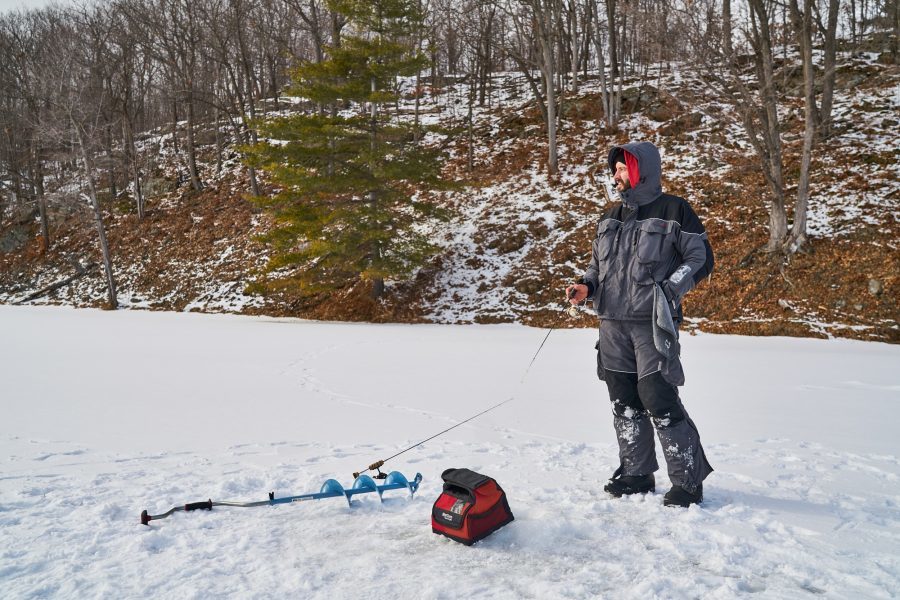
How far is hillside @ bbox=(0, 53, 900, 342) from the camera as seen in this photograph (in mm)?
11586

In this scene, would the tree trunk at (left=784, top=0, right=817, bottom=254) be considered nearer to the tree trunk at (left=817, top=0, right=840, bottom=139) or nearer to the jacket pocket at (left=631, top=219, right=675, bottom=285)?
the tree trunk at (left=817, top=0, right=840, bottom=139)

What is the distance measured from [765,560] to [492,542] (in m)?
1.25

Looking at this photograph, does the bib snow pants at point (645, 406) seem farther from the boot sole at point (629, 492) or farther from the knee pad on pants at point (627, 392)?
the boot sole at point (629, 492)

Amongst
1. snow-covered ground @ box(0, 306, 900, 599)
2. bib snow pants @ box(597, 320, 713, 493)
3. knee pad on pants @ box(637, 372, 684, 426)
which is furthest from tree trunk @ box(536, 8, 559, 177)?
knee pad on pants @ box(637, 372, 684, 426)

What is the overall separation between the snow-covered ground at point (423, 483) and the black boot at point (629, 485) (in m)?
0.08

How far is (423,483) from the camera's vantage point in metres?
3.58

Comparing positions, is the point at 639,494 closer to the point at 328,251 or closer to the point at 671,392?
the point at 671,392

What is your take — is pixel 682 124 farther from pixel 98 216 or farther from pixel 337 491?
pixel 98 216

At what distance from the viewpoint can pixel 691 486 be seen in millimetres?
3113

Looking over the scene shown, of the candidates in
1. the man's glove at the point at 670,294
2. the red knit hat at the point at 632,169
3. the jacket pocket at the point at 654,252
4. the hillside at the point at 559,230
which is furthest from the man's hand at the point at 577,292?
the hillside at the point at 559,230

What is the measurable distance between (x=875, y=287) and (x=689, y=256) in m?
10.0

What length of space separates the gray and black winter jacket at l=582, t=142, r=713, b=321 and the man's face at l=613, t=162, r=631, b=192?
0.04 metres

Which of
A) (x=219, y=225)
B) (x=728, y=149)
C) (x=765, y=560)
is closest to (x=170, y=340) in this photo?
(x=765, y=560)

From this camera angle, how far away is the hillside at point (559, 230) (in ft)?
38.0
